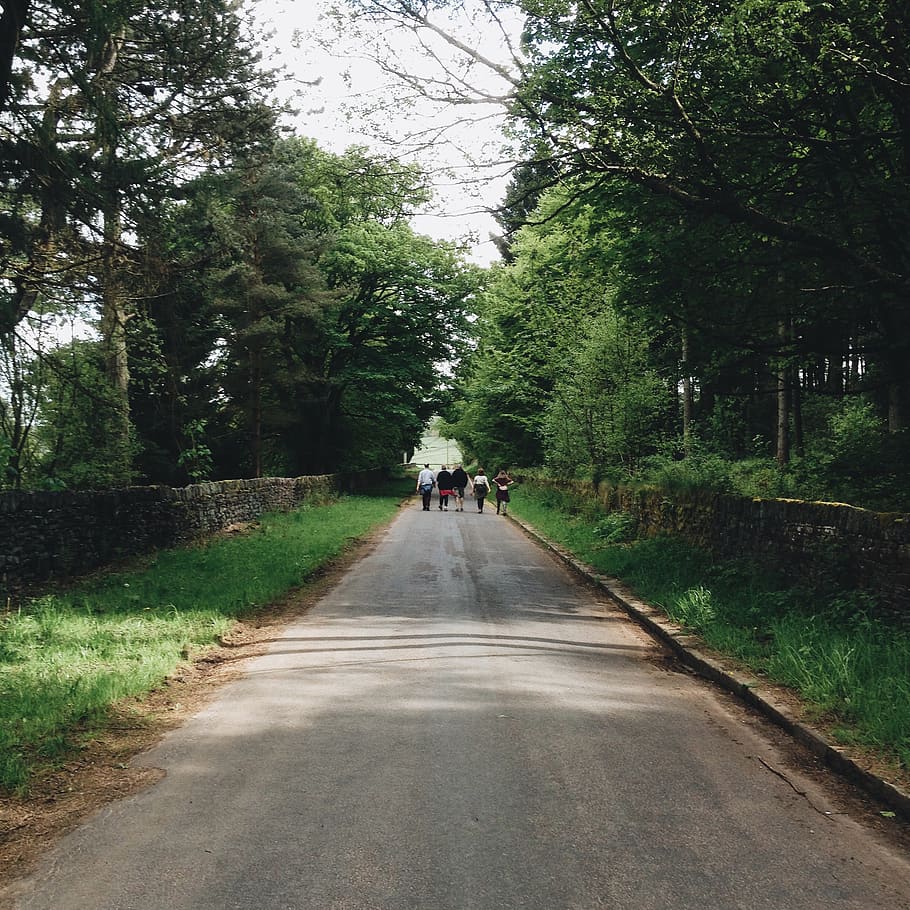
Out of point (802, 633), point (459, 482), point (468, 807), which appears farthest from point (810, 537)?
point (459, 482)

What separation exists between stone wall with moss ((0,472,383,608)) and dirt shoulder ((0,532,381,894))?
13.3 ft

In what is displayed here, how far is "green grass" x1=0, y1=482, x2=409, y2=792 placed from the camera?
538 centimetres

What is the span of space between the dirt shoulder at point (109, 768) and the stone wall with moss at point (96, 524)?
159 inches

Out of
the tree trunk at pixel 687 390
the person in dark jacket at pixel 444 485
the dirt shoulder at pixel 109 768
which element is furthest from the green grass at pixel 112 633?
the person in dark jacket at pixel 444 485

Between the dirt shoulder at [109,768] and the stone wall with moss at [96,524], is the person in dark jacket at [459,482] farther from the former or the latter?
the dirt shoulder at [109,768]

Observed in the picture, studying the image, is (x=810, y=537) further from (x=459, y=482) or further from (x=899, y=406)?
(x=459, y=482)

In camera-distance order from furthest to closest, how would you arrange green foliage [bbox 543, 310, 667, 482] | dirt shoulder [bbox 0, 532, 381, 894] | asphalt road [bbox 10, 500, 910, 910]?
green foliage [bbox 543, 310, 667, 482] → dirt shoulder [bbox 0, 532, 381, 894] → asphalt road [bbox 10, 500, 910, 910]

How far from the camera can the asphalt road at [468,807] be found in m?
3.29

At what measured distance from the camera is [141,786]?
14.8 feet

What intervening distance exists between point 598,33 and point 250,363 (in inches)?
801

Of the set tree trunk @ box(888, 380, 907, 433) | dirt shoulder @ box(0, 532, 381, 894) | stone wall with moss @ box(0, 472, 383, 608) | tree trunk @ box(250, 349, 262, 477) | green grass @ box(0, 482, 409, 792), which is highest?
tree trunk @ box(250, 349, 262, 477)

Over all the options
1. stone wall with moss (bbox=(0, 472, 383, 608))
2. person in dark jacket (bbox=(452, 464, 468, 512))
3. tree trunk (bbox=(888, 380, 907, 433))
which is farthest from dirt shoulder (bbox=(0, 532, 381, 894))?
person in dark jacket (bbox=(452, 464, 468, 512))

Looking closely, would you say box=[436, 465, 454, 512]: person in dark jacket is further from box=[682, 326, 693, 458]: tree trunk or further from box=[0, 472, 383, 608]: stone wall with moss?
box=[682, 326, 693, 458]: tree trunk

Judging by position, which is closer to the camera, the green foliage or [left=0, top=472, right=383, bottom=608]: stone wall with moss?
[left=0, top=472, right=383, bottom=608]: stone wall with moss
